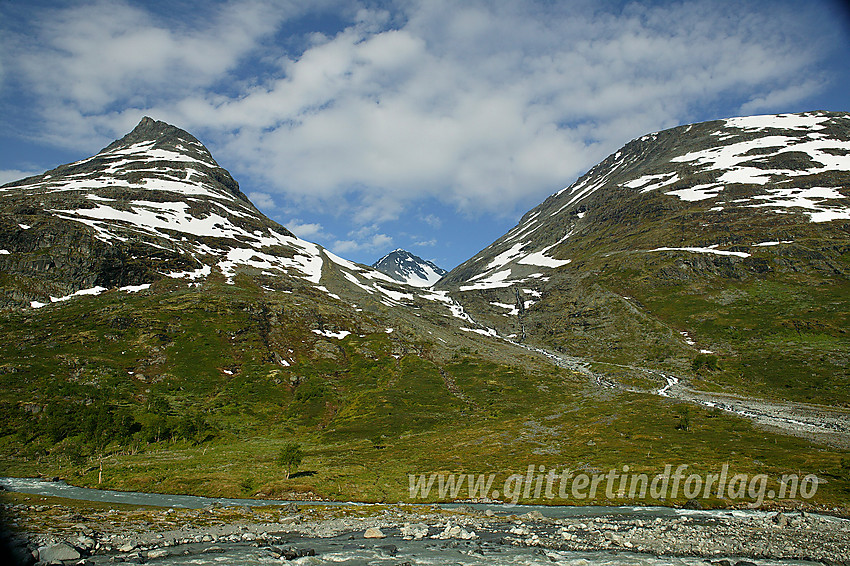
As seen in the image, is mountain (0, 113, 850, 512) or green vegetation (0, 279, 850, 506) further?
mountain (0, 113, 850, 512)

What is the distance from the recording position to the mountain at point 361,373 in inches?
A: 2763

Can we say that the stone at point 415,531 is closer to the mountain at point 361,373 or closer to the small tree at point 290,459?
the mountain at point 361,373

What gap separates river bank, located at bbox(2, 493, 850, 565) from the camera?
1161 inches

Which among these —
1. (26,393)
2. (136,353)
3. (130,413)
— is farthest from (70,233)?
(130,413)

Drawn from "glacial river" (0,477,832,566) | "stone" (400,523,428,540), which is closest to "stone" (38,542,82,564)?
"glacial river" (0,477,832,566)

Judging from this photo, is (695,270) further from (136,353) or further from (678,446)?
(136,353)

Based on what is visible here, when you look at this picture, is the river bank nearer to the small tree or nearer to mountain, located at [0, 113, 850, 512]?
mountain, located at [0, 113, 850, 512]

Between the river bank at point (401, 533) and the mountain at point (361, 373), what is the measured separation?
1131 centimetres

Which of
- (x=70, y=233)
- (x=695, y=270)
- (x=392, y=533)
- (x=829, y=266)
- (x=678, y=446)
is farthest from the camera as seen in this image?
(x=695, y=270)

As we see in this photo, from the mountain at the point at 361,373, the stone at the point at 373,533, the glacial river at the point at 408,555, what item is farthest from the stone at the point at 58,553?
the mountain at the point at 361,373

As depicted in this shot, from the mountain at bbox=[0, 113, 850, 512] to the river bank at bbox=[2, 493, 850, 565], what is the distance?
37.1 feet

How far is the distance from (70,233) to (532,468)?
543ft

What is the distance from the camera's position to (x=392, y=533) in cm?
3747

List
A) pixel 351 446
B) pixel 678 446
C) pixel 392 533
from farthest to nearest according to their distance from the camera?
pixel 351 446 < pixel 678 446 < pixel 392 533
